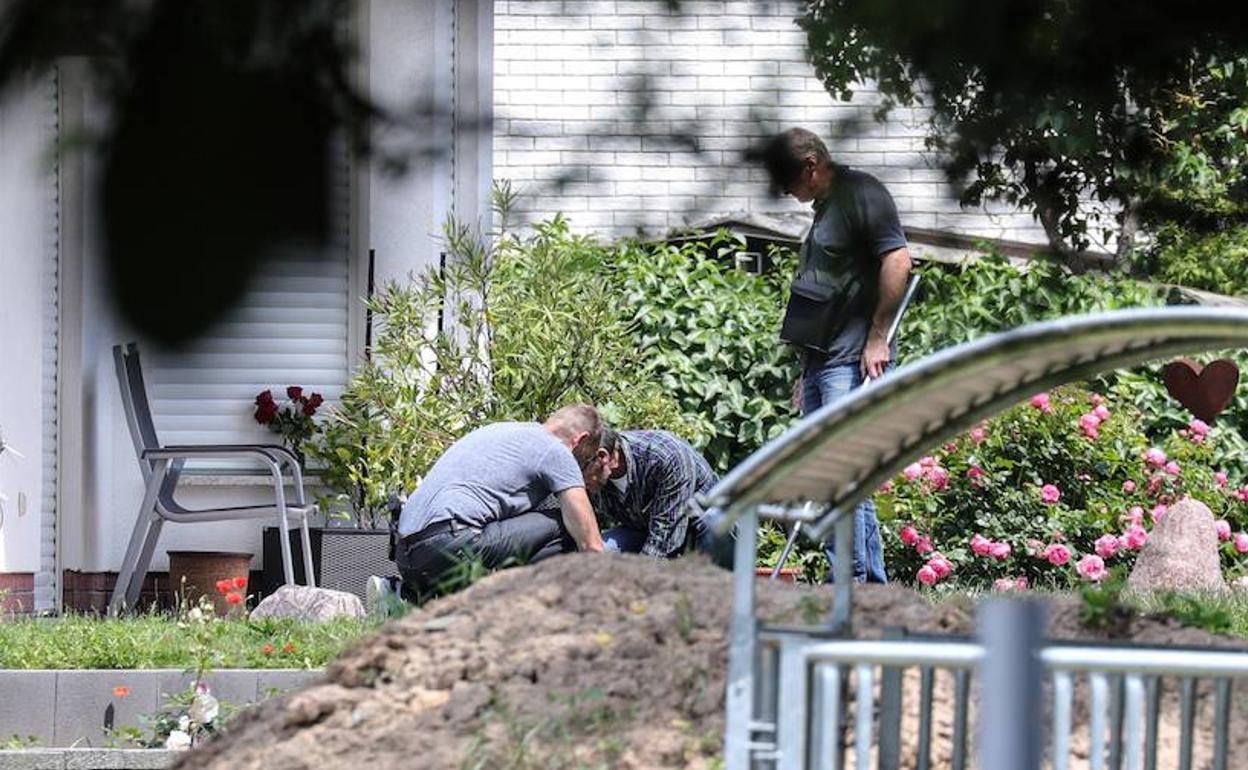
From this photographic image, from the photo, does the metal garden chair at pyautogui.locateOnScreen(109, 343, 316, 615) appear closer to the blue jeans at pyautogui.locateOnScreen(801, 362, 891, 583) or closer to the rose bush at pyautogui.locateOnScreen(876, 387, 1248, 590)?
the blue jeans at pyautogui.locateOnScreen(801, 362, 891, 583)

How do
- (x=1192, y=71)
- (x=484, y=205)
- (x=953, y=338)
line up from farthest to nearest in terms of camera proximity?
1. (x=953, y=338)
2. (x=484, y=205)
3. (x=1192, y=71)

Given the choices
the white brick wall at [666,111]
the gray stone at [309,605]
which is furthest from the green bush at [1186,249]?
the gray stone at [309,605]

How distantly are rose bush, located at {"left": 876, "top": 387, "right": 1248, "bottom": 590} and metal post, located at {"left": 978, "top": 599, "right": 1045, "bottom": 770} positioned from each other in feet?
26.2

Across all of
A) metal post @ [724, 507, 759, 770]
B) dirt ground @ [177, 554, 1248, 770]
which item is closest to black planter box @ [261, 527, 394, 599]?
dirt ground @ [177, 554, 1248, 770]

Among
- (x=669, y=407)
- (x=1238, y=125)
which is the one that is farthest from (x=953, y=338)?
(x=1238, y=125)

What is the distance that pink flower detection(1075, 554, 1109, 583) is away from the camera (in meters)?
9.21

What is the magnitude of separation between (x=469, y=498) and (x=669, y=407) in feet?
7.51

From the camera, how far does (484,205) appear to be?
219cm

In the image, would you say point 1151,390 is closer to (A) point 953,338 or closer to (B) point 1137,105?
(A) point 953,338

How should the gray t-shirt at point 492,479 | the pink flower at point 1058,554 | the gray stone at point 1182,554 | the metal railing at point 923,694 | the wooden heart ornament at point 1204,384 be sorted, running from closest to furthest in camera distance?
the metal railing at point 923,694 < the gray t-shirt at point 492,479 < the gray stone at point 1182,554 < the pink flower at point 1058,554 < the wooden heart ornament at point 1204,384

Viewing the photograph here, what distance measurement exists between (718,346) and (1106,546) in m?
2.10

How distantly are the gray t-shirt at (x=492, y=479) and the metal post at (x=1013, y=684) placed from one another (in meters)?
5.91

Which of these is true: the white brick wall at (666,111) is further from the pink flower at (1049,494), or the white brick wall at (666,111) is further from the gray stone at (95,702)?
the pink flower at (1049,494)

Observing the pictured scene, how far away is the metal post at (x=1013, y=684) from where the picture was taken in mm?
1594
